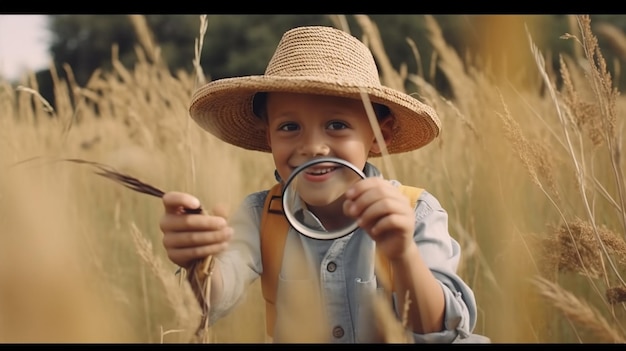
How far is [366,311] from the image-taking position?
1.26 meters

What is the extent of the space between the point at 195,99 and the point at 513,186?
85cm

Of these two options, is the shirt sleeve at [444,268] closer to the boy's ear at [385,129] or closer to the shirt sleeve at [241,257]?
the boy's ear at [385,129]

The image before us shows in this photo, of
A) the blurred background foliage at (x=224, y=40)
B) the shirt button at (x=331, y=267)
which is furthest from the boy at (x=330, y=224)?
the blurred background foliage at (x=224, y=40)

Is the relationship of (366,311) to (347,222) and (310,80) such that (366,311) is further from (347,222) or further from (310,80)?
(310,80)

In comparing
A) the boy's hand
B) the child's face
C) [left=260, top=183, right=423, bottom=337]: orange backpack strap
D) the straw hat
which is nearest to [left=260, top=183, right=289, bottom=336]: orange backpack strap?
[left=260, top=183, right=423, bottom=337]: orange backpack strap

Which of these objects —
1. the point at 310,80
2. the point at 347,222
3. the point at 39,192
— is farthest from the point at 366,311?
the point at 39,192

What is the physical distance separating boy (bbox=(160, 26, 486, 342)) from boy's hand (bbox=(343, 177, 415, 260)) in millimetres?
45

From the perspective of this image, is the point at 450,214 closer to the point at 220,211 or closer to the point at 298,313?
the point at 298,313

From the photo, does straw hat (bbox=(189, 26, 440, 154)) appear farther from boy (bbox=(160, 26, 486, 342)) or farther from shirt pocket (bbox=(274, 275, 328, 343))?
shirt pocket (bbox=(274, 275, 328, 343))

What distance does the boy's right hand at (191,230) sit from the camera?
0.93m

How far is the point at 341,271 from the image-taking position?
130 cm

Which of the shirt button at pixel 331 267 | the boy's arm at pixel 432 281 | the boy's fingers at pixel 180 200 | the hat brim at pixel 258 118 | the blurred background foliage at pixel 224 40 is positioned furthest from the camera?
the blurred background foliage at pixel 224 40

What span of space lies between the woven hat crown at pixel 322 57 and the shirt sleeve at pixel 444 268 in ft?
0.85

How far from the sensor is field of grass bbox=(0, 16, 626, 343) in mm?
1108
